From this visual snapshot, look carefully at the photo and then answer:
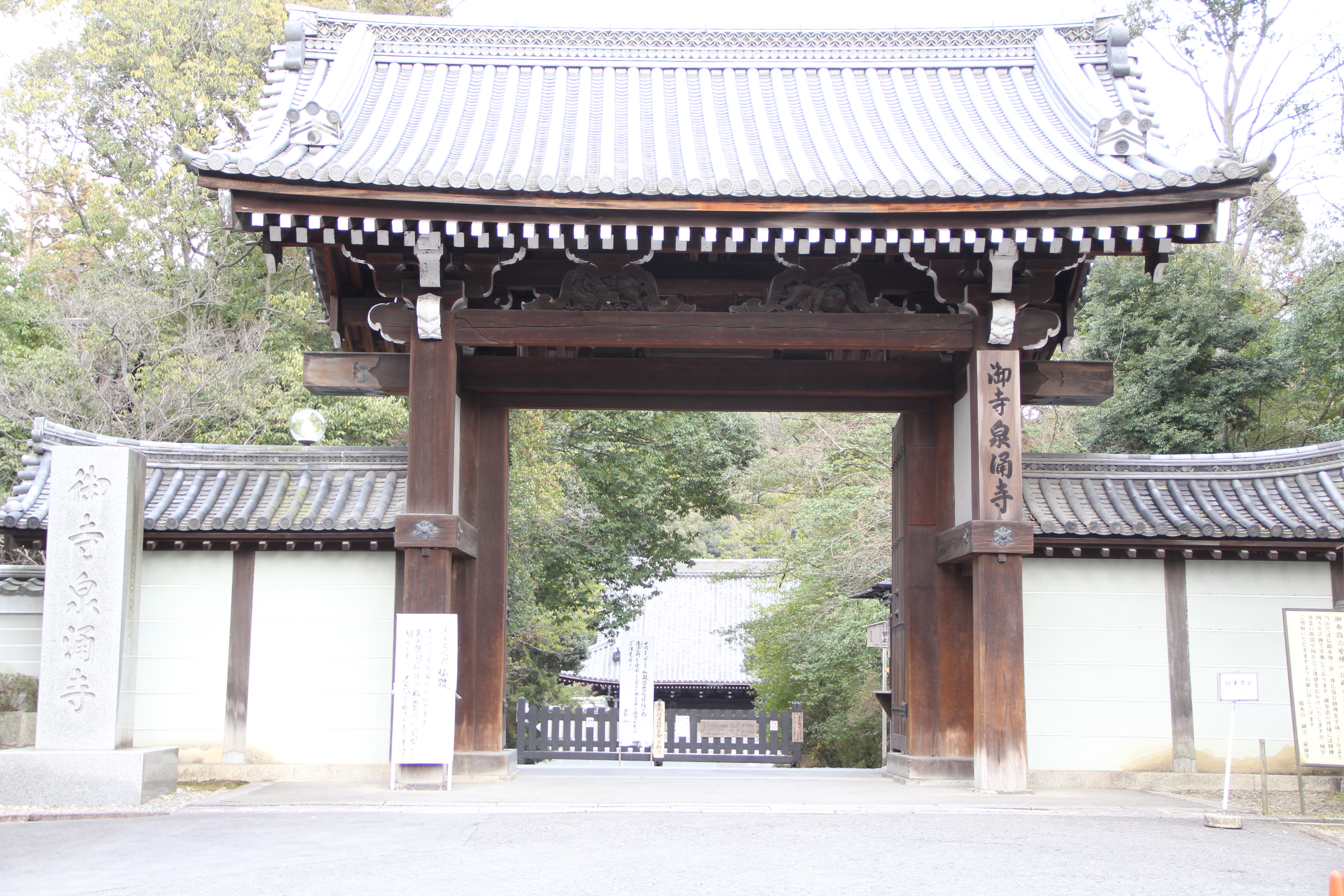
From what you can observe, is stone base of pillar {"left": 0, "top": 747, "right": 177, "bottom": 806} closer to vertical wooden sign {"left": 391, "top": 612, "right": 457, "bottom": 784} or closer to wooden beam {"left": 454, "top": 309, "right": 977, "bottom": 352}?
vertical wooden sign {"left": 391, "top": 612, "right": 457, "bottom": 784}

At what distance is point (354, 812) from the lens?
6625mm

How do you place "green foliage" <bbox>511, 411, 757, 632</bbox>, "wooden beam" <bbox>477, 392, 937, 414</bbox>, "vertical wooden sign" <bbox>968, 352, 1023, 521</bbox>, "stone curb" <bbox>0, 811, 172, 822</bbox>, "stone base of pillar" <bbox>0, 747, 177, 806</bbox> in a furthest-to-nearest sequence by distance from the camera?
"green foliage" <bbox>511, 411, 757, 632</bbox>
"wooden beam" <bbox>477, 392, 937, 414</bbox>
"vertical wooden sign" <bbox>968, 352, 1023, 521</bbox>
"stone base of pillar" <bbox>0, 747, 177, 806</bbox>
"stone curb" <bbox>0, 811, 172, 822</bbox>

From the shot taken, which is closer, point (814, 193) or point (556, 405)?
point (814, 193)

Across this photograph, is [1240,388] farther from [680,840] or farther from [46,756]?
[46,756]

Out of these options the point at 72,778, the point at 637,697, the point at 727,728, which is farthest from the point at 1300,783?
the point at 727,728

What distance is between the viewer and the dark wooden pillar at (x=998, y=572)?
743 centimetres

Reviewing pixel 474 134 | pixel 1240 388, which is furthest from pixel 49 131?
pixel 1240 388

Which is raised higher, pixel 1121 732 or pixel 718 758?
pixel 1121 732

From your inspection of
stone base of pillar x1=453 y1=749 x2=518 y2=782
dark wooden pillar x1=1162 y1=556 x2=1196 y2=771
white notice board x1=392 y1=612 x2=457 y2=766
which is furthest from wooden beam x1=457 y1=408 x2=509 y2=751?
dark wooden pillar x1=1162 y1=556 x2=1196 y2=771

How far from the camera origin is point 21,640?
8.98 metres

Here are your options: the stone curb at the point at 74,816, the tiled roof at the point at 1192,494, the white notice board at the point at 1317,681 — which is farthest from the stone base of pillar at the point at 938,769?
the stone curb at the point at 74,816

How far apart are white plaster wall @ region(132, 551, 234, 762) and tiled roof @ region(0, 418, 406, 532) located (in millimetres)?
369

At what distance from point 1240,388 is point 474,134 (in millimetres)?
12910

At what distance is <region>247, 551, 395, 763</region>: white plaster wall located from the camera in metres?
8.54
